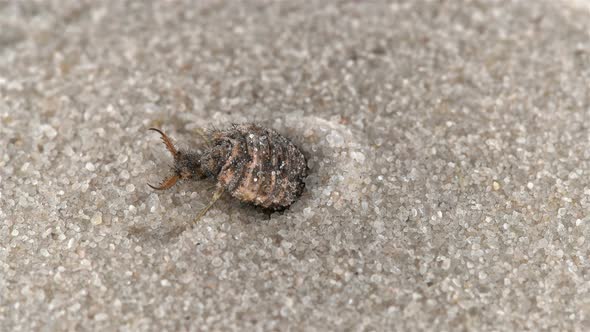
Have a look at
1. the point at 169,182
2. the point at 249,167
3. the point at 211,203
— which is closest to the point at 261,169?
the point at 249,167

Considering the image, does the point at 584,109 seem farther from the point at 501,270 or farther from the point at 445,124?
the point at 501,270

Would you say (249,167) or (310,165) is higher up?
(249,167)

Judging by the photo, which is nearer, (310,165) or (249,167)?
(249,167)

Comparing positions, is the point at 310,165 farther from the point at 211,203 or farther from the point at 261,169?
the point at 211,203

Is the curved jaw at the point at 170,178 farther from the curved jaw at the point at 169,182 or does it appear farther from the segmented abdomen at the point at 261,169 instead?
the segmented abdomen at the point at 261,169

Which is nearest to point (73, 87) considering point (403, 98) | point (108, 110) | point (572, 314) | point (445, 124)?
point (108, 110)

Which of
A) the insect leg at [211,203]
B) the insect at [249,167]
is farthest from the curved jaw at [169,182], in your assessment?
the insect leg at [211,203]
